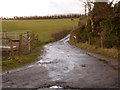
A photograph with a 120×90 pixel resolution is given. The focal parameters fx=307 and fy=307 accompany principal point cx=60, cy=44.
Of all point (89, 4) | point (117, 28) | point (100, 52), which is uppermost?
point (89, 4)

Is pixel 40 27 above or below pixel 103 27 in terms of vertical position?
below

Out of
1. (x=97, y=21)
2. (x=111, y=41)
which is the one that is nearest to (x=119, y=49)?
(x=111, y=41)

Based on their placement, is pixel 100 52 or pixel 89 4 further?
pixel 89 4

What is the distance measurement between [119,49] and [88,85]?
1161 centimetres

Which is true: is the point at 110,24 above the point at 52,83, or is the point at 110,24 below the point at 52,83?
above

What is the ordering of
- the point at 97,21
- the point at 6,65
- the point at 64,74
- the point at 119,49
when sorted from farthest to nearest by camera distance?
the point at 97,21
the point at 119,49
the point at 6,65
the point at 64,74

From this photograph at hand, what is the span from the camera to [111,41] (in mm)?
24938

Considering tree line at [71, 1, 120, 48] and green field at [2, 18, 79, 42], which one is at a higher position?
tree line at [71, 1, 120, 48]

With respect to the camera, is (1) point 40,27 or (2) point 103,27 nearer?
(2) point 103,27

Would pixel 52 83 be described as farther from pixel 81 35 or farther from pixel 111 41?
pixel 81 35

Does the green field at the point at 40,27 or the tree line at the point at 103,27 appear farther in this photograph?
the green field at the point at 40,27

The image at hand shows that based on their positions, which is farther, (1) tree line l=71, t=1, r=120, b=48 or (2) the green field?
(2) the green field

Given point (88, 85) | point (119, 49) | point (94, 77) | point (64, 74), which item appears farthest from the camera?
point (119, 49)

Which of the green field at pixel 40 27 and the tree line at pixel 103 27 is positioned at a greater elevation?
the tree line at pixel 103 27
